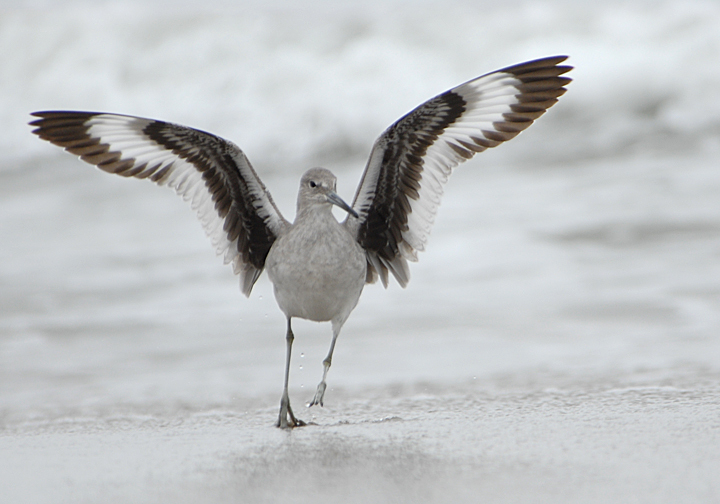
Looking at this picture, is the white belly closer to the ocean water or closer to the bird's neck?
the bird's neck

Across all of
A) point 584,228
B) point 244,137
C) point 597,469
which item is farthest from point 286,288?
point 244,137

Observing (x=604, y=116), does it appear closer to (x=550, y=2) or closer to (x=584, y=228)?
(x=550, y=2)

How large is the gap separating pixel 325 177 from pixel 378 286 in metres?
3.16

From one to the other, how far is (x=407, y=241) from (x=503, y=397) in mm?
1060

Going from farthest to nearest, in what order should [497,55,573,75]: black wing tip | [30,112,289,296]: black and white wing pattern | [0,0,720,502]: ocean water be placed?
[30,112,289,296]: black and white wing pattern
[497,55,573,75]: black wing tip
[0,0,720,502]: ocean water

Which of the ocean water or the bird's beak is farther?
the bird's beak

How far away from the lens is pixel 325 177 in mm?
5117

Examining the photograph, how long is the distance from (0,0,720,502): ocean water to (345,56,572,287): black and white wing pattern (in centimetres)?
100

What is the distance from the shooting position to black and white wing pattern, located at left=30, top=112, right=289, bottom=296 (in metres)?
5.01

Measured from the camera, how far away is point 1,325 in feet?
23.8

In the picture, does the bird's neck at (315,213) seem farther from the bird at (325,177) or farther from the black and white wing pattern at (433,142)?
the black and white wing pattern at (433,142)

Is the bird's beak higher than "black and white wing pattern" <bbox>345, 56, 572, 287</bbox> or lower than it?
lower

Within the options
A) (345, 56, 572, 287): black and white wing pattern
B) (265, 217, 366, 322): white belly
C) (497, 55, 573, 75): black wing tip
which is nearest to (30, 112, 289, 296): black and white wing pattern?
(265, 217, 366, 322): white belly

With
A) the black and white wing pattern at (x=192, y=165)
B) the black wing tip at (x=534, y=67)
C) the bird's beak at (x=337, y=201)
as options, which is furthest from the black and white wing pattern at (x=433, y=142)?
the black and white wing pattern at (x=192, y=165)
